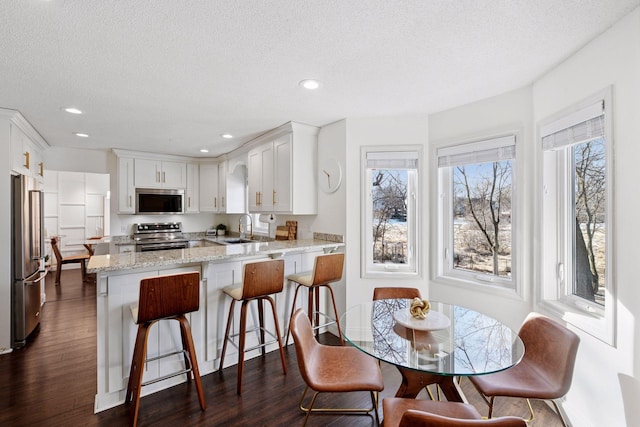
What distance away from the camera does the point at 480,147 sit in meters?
→ 2.57

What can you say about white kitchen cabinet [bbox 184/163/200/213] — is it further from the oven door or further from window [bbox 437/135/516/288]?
window [bbox 437/135/516/288]

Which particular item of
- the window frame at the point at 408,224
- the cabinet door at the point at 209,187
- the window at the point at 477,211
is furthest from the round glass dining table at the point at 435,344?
the cabinet door at the point at 209,187

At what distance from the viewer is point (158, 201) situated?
16.2ft

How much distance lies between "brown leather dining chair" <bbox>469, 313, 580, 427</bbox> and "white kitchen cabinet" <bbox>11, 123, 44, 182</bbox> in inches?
172

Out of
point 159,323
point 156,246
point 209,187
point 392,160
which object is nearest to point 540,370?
point 392,160

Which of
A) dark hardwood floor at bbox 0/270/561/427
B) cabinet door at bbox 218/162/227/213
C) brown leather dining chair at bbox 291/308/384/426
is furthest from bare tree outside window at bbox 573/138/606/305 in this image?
cabinet door at bbox 218/162/227/213

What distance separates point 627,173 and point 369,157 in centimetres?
195

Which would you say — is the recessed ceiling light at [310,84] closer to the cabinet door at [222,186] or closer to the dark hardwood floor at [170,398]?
the dark hardwood floor at [170,398]

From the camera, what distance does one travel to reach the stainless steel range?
15.4 feet

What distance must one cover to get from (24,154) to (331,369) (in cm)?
394

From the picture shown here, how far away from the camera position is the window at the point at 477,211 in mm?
2516

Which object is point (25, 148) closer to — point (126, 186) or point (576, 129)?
point (126, 186)

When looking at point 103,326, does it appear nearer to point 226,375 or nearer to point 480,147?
point 226,375

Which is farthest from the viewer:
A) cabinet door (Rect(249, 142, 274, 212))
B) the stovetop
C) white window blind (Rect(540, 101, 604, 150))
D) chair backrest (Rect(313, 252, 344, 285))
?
the stovetop
